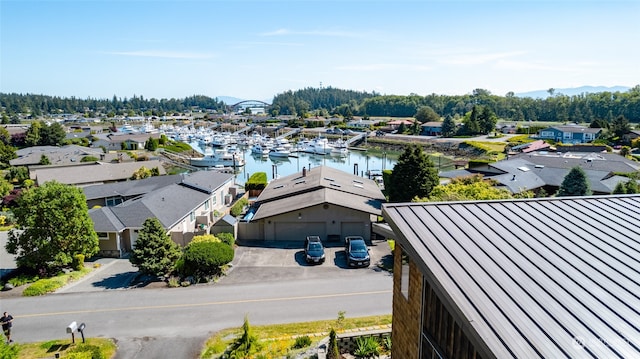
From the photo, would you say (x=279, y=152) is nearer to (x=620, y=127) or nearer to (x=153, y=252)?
(x=153, y=252)

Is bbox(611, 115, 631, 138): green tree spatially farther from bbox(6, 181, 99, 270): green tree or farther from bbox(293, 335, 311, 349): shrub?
bbox(6, 181, 99, 270): green tree

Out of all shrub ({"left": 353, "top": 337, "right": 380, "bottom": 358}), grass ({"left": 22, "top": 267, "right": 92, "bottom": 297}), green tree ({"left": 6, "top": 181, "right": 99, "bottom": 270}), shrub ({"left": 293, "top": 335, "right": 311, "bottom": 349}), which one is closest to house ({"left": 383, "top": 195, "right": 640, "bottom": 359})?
shrub ({"left": 353, "top": 337, "right": 380, "bottom": 358})

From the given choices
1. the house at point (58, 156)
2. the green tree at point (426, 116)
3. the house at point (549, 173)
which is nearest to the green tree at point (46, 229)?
the house at point (549, 173)

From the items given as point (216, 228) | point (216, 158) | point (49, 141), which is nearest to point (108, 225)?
point (216, 228)

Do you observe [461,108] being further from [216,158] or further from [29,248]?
[29,248]

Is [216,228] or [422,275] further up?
[422,275]

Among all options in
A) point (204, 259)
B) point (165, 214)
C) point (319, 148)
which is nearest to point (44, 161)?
point (165, 214)
